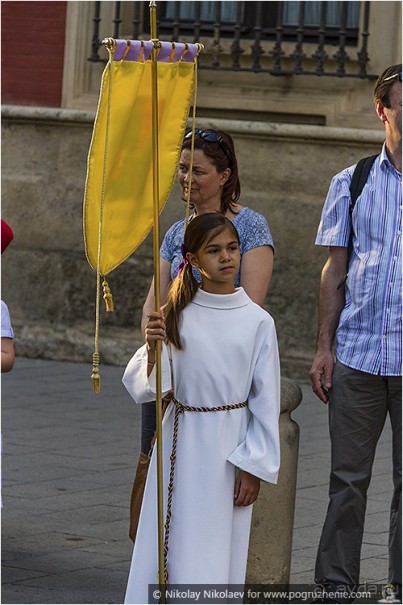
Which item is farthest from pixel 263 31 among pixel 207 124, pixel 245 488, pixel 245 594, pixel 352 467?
pixel 245 488

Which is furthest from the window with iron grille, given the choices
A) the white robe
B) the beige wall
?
the white robe

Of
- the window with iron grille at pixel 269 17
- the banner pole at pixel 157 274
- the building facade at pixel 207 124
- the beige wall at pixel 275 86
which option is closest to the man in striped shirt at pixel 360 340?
the banner pole at pixel 157 274

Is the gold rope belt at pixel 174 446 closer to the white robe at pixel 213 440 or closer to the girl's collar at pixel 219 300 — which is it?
the white robe at pixel 213 440

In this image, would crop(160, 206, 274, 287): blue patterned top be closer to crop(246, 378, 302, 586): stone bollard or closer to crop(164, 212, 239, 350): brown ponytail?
crop(164, 212, 239, 350): brown ponytail

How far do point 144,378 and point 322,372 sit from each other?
3.31 ft

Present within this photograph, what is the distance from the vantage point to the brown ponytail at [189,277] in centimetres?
477

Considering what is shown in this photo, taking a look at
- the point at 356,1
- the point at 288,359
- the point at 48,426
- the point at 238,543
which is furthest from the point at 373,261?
the point at 356,1

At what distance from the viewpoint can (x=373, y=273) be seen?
5449mm

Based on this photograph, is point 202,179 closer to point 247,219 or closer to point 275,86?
point 247,219

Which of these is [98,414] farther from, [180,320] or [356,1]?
[180,320]

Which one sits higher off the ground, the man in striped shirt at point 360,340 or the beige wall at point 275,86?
the beige wall at point 275,86

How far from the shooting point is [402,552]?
5.38m

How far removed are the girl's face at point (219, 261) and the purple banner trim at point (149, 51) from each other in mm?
664

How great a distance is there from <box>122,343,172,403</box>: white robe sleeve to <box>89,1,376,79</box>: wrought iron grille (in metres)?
7.08
